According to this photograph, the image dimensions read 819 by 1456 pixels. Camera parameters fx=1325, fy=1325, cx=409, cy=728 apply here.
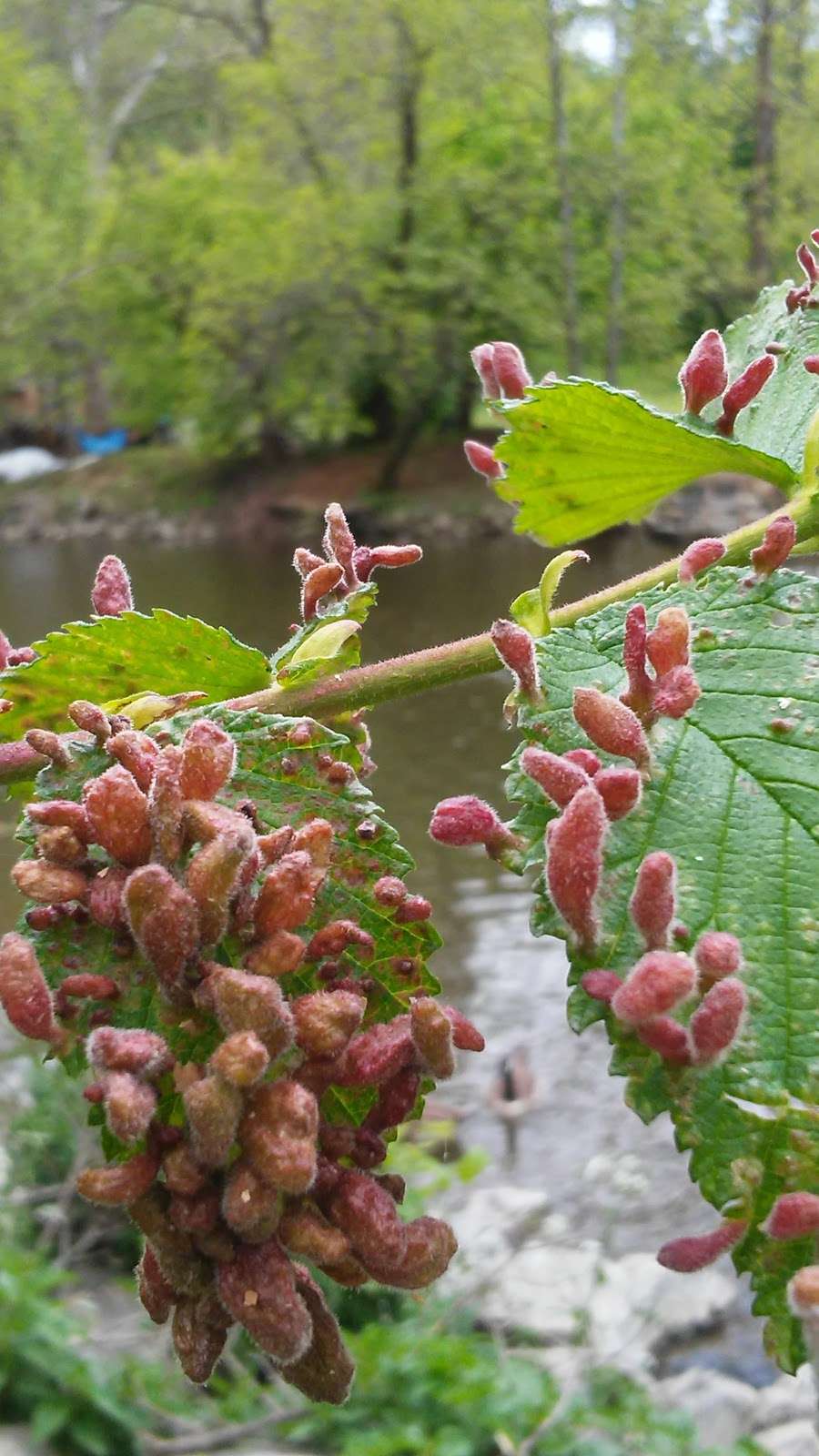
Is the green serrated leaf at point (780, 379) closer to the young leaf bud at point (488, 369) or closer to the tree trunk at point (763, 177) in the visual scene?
the young leaf bud at point (488, 369)

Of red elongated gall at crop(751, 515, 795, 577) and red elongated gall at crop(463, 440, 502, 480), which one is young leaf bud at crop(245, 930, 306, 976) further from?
red elongated gall at crop(463, 440, 502, 480)

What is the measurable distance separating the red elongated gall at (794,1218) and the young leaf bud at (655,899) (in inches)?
4.2

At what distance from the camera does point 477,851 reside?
7746mm

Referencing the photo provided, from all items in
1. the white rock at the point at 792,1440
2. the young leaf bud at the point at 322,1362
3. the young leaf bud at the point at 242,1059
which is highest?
the young leaf bud at the point at 242,1059

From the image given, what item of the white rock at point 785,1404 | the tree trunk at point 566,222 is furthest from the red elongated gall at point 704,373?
the tree trunk at point 566,222

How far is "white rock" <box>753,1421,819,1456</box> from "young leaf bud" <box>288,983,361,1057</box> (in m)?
3.54

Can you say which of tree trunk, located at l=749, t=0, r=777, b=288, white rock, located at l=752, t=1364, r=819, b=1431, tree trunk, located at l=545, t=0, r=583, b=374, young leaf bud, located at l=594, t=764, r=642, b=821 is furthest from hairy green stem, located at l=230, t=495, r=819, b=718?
tree trunk, located at l=749, t=0, r=777, b=288

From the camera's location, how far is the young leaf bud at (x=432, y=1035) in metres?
0.51

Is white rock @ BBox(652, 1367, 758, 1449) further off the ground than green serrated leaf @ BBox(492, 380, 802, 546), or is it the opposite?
green serrated leaf @ BBox(492, 380, 802, 546)

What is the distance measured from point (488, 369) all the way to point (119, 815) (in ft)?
1.52

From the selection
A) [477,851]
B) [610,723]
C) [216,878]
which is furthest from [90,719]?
[477,851]

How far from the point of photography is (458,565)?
46.2 feet

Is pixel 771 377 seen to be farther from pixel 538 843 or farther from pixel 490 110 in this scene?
pixel 490 110

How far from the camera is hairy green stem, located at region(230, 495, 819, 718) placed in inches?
26.5
